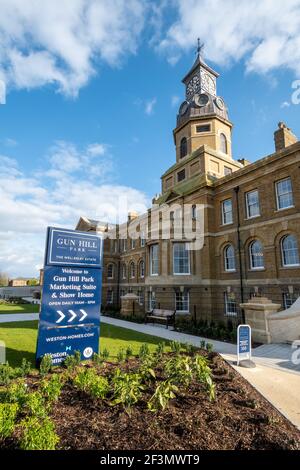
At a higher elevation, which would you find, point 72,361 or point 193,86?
point 193,86

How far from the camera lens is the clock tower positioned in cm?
2539

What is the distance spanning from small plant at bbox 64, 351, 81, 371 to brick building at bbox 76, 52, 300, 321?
12109 mm

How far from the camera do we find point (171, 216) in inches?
888

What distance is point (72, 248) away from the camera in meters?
8.11

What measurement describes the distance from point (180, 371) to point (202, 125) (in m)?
25.0

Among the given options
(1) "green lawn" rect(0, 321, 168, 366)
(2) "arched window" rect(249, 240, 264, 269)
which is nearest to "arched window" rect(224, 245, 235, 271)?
(2) "arched window" rect(249, 240, 264, 269)

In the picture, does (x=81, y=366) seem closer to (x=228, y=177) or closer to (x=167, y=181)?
(x=228, y=177)

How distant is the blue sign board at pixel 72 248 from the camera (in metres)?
7.68

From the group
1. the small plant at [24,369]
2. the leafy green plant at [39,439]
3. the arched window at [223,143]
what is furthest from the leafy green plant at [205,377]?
the arched window at [223,143]

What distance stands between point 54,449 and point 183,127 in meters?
28.0

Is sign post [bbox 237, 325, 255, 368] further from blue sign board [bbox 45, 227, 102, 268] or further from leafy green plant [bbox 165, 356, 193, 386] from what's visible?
blue sign board [bbox 45, 227, 102, 268]

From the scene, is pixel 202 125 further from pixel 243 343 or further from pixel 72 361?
pixel 72 361

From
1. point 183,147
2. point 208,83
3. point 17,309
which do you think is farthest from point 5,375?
point 208,83

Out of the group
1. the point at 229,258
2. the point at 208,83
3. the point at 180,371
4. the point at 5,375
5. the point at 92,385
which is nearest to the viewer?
the point at 92,385
